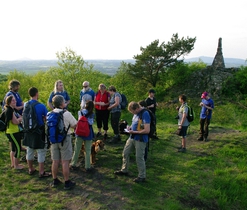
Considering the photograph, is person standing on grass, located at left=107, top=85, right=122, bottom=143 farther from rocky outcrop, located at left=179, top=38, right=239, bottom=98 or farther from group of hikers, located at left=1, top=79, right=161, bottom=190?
rocky outcrop, located at left=179, top=38, right=239, bottom=98

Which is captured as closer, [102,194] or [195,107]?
[102,194]

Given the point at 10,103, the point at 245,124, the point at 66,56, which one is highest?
the point at 66,56

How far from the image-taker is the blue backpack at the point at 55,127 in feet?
15.5

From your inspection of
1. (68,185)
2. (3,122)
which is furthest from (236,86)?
(3,122)

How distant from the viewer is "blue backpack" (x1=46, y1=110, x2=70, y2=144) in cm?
473

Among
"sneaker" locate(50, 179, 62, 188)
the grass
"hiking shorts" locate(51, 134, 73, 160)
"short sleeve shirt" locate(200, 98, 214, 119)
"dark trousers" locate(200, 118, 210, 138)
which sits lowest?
the grass

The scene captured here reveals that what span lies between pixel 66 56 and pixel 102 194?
62.7 feet

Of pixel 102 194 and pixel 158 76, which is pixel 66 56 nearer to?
pixel 158 76

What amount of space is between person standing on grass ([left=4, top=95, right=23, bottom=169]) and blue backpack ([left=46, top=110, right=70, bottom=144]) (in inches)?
59.6

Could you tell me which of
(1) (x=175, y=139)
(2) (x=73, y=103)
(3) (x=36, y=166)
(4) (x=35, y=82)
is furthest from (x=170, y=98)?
(4) (x=35, y=82)

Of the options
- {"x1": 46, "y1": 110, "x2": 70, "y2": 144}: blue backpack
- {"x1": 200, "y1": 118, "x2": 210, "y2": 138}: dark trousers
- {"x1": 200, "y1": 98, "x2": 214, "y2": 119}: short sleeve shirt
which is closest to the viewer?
{"x1": 46, "y1": 110, "x2": 70, "y2": 144}: blue backpack

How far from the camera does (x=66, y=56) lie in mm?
22172

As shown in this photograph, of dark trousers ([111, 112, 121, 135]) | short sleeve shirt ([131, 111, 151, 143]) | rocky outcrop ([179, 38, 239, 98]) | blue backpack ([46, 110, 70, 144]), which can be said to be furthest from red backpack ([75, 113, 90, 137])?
rocky outcrop ([179, 38, 239, 98])

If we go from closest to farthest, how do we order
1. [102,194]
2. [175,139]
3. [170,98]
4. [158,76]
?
[102,194], [175,139], [170,98], [158,76]
